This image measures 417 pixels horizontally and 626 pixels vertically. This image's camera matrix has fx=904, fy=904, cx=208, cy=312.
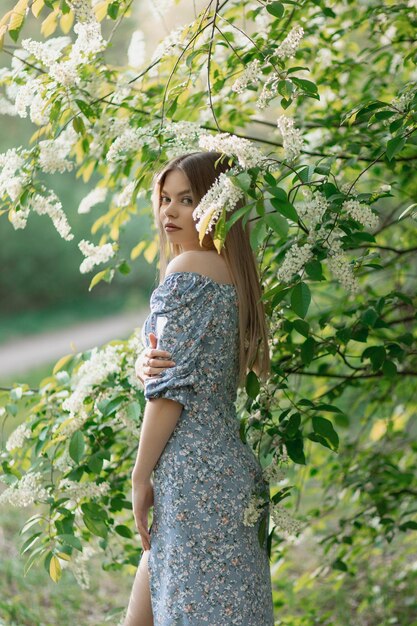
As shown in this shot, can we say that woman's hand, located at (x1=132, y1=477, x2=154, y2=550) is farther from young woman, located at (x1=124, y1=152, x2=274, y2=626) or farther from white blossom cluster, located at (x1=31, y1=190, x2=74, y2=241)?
white blossom cluster, located at (x1=31, y1=190, x2=74, y2=241)

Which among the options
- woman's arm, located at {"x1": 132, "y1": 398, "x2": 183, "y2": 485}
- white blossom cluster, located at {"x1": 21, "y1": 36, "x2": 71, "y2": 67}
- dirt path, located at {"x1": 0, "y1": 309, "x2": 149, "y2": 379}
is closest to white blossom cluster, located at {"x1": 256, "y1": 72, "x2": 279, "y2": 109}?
white blossom cluster, located at {"x1": 21, "y1": 36, "x2": 71, "y2": 67}

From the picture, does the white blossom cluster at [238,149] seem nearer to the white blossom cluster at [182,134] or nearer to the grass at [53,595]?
the white blossom cluster at [182,134]

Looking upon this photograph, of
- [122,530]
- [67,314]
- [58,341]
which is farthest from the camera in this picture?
[67,314]

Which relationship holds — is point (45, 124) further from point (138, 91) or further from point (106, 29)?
point (106, 29)

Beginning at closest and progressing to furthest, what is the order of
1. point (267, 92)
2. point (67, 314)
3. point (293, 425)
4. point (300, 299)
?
1. point (300, 299)
2. point (267, 92)
3. point (293, 425)
4. point (67, 314)

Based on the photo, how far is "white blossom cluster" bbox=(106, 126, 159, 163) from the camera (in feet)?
7.31

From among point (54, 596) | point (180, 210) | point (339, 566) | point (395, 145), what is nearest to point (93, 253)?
point (180, 210)

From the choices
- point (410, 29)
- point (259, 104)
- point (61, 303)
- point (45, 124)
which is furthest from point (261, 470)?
point (61, 303)

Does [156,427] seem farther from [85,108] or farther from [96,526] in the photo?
[85,108]

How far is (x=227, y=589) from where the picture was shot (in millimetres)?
1994

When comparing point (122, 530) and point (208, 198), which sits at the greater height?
point (208, 198)

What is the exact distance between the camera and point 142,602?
2.12 metres

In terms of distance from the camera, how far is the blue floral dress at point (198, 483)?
198cm

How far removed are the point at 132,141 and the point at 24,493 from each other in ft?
3.04
